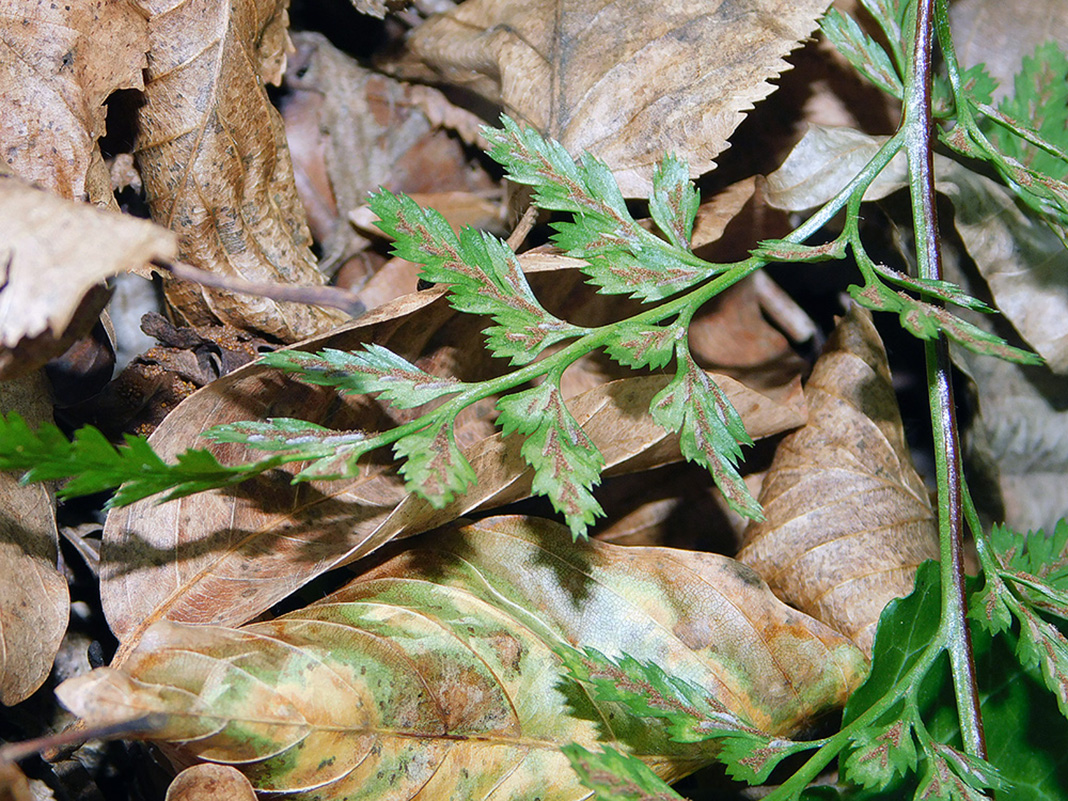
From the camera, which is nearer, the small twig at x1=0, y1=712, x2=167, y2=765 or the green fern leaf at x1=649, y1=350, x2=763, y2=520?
the small twig at x1=0, y1=712, x2=167, y2=765

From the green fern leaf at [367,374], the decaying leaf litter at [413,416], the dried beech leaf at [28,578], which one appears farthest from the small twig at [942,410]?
the dried beech leaf at [28,578]

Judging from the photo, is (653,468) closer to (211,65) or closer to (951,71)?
(951,71)

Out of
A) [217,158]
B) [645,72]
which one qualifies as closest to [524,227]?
[645,72]

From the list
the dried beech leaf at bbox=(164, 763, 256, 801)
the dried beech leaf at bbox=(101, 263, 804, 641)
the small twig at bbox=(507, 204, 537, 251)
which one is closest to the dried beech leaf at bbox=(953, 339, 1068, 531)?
the dried beech leaf at bbox=(101, 263, 804, 641)

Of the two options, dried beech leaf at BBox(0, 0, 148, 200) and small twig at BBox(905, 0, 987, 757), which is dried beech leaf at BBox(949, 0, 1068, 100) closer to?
small twig at BBox(905, 0, 987, 757)

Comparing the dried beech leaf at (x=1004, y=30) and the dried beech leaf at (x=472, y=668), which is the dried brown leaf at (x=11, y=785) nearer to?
the dried beech leaf at (x=472, y=668)
